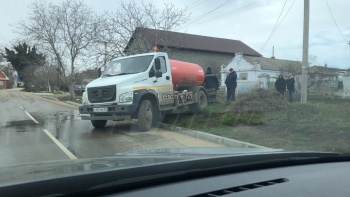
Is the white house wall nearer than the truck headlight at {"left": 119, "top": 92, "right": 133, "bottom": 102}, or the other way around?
the truck headlight at {"left": 119, "top": 92, "right": 133, "bottom": 102}

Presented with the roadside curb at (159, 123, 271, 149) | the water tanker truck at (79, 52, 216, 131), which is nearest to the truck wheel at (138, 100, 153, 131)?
the water tanker truck at (79, 52, 216, 131)

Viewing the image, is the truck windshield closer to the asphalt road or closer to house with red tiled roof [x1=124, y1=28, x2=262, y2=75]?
the asphalt road

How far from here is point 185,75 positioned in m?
14.7

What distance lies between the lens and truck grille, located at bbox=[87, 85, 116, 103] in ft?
38.3

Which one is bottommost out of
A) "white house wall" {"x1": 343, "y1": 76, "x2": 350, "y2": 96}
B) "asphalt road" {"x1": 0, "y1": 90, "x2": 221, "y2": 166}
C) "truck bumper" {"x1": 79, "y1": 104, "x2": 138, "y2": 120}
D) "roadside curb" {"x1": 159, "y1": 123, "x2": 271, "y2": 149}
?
"asphalt road" {"x1": 0, "y1": 90, "x2": 221, "y2": 166}

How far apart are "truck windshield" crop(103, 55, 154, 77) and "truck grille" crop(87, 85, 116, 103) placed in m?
1.00

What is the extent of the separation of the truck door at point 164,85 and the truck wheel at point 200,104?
71.2 inches

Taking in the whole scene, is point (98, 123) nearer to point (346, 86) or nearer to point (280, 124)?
point (280, 124)

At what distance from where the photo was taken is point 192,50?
51.4m

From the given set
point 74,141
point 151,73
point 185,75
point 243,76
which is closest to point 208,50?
point 243,76

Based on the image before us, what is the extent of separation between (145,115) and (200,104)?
12.7 feet

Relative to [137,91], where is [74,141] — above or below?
below

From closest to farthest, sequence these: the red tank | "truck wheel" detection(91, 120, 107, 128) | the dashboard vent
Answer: the dashboard vent < "truck wheel" detection(91, 120, 107, 128) < the red tank

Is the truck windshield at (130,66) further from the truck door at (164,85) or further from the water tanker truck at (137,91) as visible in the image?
the truck door at (164,85)
